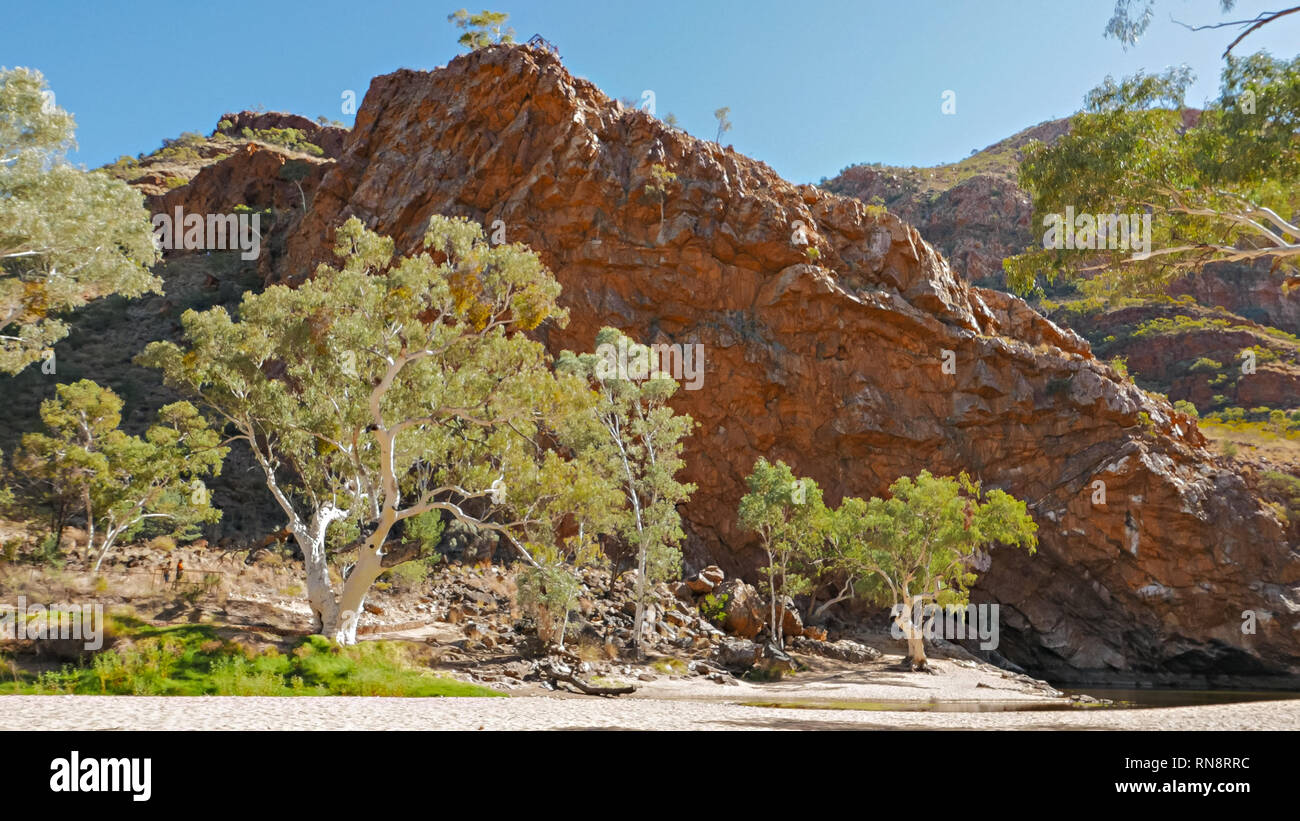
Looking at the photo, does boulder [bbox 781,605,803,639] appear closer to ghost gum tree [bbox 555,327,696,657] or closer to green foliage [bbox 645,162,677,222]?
ghost gum tree [bbox 555,327,696,657]

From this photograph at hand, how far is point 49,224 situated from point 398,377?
9537 mm

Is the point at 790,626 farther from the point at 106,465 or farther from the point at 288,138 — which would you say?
the point at 288,138

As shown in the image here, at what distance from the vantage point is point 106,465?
30500 millimetres

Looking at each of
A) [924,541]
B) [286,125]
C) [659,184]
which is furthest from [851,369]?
[286,125]

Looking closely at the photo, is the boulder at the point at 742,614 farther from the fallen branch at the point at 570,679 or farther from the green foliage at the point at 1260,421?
the green foliage at the point at 1260,421

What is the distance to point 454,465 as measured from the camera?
2131cm

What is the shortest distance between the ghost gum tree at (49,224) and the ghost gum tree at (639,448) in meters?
15.5

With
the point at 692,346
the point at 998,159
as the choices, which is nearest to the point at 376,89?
the point at 692,346

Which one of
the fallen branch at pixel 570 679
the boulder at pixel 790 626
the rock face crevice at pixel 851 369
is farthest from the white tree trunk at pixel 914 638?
the fallen branch at pixel 570 679

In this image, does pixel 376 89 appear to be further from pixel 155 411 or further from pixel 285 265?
pixel 155 411

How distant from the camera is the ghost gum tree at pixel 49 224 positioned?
19.0 metres

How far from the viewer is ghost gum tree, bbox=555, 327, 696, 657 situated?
104 ft

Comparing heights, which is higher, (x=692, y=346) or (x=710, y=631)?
(x=692, y=346)
